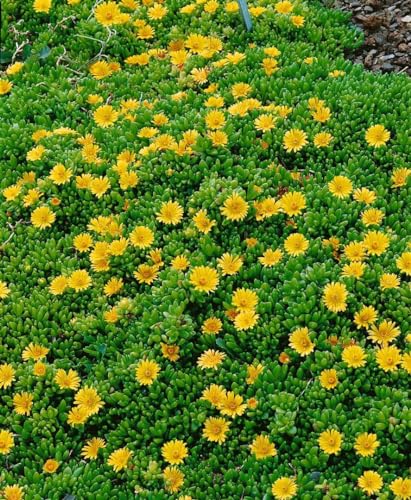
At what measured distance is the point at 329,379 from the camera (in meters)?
2.92

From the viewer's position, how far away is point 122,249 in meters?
3.47

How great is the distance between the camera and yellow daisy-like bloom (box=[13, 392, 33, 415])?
120 inches

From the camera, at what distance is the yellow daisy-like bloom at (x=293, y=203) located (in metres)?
3.48

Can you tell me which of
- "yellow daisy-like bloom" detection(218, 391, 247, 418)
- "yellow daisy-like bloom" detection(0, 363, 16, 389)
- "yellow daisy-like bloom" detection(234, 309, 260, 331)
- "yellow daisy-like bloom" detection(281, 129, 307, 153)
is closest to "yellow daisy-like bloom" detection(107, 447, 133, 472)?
"yellow daisy-like bloom" detection(218, 391, 247, 418)

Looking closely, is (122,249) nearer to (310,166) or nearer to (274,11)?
(310,166)

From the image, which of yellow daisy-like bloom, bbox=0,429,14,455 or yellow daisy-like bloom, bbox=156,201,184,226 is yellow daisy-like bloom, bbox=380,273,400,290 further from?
yellow daisy-like bloom, bbox=0,429,14,455

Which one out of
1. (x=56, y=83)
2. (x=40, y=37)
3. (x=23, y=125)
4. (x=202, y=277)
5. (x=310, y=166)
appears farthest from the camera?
(x=40, y=37)

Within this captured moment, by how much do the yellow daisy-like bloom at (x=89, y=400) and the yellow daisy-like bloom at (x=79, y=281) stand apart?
1.77 feet

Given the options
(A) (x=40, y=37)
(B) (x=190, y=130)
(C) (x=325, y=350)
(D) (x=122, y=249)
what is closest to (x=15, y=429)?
(D) (x=122, y=249)

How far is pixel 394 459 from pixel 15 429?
1.51 m

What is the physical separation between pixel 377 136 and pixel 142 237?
4.29 feet

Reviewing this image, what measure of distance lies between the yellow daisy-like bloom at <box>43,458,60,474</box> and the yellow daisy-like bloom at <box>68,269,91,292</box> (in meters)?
0.82

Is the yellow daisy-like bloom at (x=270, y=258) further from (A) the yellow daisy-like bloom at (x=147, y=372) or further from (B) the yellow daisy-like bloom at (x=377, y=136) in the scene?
(B) the yellow daisy-like bloom at (x=377, y=136)

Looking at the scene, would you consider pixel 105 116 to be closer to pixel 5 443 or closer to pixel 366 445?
pixel 5 443
